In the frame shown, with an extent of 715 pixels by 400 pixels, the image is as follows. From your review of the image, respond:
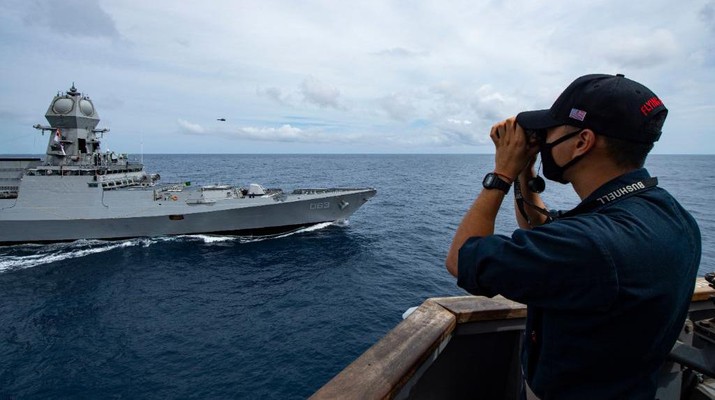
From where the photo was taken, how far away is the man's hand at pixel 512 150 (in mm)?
1566

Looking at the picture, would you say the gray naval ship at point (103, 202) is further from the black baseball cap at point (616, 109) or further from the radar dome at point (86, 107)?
the black baseball cap at point (616, 109)

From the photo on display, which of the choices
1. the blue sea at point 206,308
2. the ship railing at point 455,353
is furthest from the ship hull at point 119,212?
the ship railing at point 455,353

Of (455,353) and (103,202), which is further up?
(455,353)

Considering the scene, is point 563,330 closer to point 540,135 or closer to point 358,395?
point 540,135

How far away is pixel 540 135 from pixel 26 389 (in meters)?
14.8

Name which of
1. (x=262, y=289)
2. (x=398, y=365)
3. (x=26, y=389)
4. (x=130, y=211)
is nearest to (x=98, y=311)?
(x=26, y=389)

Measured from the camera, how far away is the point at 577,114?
4.60ft

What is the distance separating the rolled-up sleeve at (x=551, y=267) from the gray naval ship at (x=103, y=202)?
81.3 ft

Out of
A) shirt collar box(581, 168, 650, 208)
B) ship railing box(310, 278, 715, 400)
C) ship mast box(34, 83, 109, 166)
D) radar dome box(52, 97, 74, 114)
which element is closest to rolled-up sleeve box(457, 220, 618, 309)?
shirt collar box(581, 168, 650, 208)

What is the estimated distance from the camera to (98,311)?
15336 mm

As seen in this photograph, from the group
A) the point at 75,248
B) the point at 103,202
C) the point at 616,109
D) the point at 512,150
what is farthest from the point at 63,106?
the point at 616,109

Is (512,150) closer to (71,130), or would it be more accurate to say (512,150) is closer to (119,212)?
(119,212)

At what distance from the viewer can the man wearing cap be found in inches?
44.9

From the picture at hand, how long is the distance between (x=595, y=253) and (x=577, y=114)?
1.90 feet
